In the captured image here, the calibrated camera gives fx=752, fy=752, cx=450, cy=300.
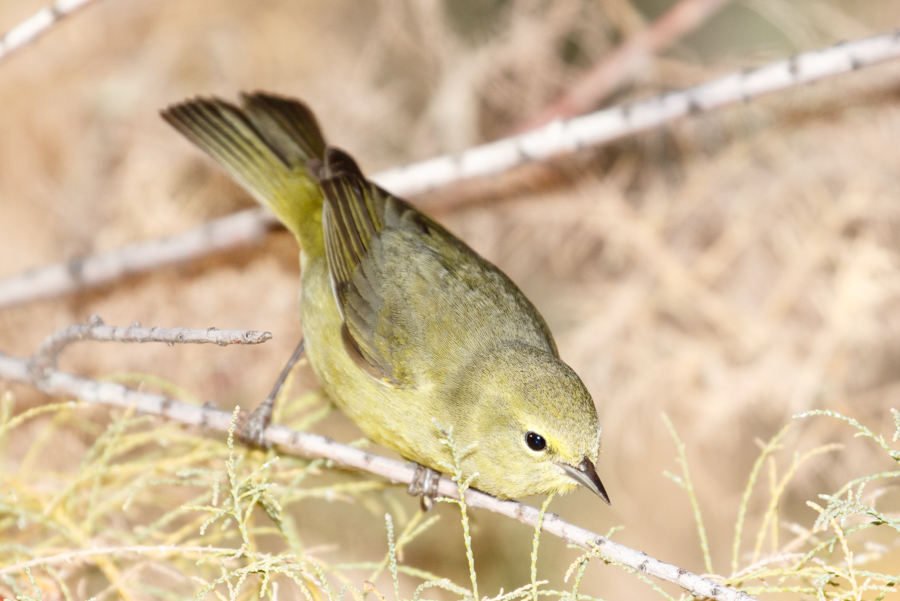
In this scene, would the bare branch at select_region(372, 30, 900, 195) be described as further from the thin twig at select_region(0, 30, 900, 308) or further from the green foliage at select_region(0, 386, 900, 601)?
the green foliage at select_region(0, 386, 900, 601)

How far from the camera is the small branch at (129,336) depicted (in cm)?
208

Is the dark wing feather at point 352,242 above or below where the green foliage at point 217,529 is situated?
above

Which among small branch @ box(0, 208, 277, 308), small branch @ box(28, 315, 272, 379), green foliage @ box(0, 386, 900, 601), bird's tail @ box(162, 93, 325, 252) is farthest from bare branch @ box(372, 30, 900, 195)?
small branch @ box(28, 315, 272, 379)

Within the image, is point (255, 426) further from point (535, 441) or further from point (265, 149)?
point (265, 149)

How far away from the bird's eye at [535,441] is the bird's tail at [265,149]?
1.75 m

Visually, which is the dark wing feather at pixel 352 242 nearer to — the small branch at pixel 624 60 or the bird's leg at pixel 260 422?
the bird's leg at pixel 260 422

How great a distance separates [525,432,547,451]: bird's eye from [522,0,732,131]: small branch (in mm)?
2331

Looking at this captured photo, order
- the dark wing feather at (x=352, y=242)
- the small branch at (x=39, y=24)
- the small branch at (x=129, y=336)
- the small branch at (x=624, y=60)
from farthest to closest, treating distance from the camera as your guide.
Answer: the small branch at (x=624, y=60), the dark wing feather at (x=352, y=242), the small branch at (x=39, y=24), the small branch at (x=129, y=336)

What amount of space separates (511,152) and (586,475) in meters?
1.80

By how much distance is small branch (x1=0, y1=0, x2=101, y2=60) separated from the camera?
9.91ft

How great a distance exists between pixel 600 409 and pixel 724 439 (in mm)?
787

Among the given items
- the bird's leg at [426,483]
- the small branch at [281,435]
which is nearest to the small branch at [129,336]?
the small branch at [281,435]

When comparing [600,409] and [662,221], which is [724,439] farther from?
[662,221]

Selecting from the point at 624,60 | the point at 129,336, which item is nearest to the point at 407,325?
the point at 129,336
